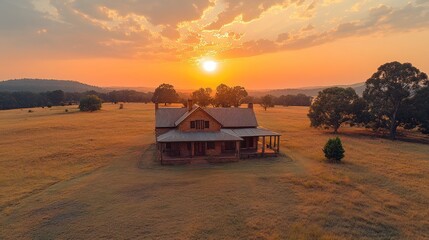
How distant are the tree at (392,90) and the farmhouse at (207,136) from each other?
29.2 meters

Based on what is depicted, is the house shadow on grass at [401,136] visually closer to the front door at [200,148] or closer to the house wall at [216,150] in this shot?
the house wall at [216,150]

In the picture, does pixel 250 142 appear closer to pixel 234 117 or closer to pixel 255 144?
pixel 255 144

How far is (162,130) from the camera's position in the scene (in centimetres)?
3800

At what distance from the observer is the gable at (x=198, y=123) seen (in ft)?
113

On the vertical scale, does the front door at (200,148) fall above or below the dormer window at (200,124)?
below

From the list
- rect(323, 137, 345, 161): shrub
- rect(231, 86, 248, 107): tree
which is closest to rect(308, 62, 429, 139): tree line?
rect(323, 137, 345, 161): shrub

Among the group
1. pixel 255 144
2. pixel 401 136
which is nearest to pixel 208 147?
pixel 255 144

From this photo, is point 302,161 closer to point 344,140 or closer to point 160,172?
point 160,172

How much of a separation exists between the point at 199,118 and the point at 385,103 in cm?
4076

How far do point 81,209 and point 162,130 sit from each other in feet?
66.2

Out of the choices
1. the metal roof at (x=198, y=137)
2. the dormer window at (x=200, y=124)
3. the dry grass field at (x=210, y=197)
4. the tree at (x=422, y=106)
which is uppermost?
the tree at (x=422, y=106)

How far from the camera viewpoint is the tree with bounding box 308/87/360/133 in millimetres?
56875

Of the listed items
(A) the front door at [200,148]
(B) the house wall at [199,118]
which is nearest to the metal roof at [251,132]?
(B) the house wall at [199,118]

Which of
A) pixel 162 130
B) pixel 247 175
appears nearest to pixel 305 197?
pixel 247 175
